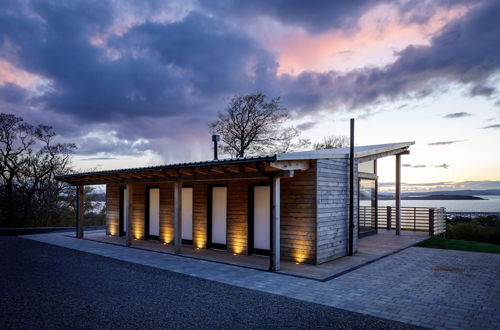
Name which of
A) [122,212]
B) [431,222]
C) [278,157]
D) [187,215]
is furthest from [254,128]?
[278,157]

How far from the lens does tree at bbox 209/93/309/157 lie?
23547mm

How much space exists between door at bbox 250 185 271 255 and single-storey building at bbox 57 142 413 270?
30 millimetres

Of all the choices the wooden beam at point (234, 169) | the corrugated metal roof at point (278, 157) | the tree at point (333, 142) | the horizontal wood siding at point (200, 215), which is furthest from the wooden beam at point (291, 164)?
the tree at point (333, 142)

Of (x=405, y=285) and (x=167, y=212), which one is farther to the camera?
(x=167, y=212)

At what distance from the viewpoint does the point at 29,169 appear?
62.2 feet

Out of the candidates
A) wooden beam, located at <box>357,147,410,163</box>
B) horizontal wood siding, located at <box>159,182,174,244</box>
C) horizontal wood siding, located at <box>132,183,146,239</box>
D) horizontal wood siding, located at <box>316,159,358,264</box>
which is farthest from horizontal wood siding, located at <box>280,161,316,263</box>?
horizontal wood siding, located at <box>132,183,146,239</box>

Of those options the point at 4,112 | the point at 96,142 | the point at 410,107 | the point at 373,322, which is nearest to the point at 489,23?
the point at 410,107

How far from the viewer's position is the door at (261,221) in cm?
927

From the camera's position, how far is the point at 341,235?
948cm

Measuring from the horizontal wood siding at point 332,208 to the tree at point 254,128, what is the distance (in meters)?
14.1

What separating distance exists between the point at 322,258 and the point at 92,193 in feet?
67.3

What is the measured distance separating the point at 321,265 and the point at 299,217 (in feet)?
4.52

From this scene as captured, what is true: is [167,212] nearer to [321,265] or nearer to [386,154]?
[321,265]

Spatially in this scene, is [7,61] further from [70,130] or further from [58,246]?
[58,246]
